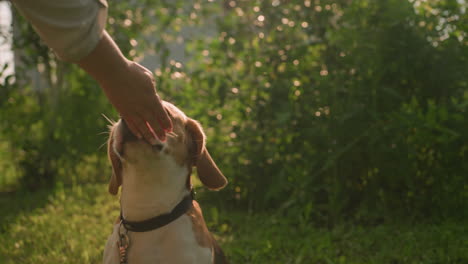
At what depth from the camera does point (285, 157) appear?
15.3 ft

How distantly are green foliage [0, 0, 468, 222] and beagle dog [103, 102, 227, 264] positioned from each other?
6.02 ft

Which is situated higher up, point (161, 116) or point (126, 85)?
point (126, 85)

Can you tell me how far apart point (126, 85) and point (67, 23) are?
0.32 meters

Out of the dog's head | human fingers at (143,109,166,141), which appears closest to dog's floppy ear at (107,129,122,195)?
the dog's head

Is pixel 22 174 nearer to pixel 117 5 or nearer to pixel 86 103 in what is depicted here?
pixel 86 103

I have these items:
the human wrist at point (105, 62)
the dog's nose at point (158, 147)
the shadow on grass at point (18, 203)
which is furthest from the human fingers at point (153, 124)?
the shadow on grass at point (18, 203)

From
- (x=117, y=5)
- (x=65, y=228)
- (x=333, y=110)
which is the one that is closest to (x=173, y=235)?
(x=333, y=110)

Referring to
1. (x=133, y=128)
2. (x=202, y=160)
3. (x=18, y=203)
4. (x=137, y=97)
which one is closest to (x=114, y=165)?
(x=202, y=160)

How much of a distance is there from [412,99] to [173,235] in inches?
99.9

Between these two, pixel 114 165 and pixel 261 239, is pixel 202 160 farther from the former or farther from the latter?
pixel 261 239

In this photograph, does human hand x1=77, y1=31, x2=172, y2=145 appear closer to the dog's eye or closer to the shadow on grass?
the dog's eye

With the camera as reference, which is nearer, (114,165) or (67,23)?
(67,23)

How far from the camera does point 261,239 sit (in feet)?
14.0

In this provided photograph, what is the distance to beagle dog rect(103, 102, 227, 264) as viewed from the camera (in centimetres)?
249
